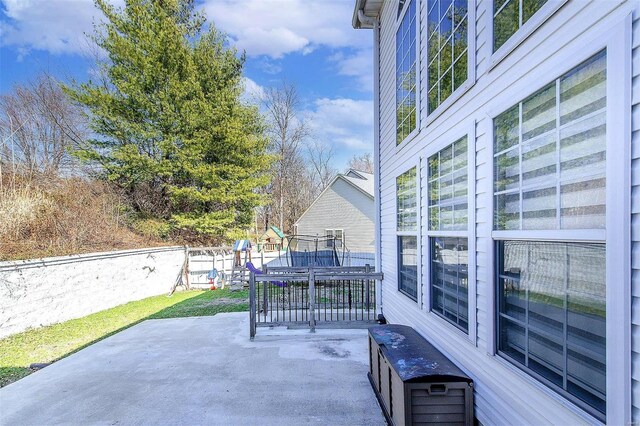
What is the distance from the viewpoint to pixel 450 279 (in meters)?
2.90

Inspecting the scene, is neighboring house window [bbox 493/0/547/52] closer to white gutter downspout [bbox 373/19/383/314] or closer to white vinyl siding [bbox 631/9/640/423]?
white vinyl siding [bbox 631/9/640/423]

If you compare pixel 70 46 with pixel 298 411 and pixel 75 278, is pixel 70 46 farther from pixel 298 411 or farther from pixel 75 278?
pixel 298 411

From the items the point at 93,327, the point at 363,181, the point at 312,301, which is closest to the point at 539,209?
the point at 312,301

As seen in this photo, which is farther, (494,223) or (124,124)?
(124,124)

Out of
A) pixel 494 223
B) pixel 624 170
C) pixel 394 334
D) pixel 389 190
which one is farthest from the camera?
Result: pixel 389 190

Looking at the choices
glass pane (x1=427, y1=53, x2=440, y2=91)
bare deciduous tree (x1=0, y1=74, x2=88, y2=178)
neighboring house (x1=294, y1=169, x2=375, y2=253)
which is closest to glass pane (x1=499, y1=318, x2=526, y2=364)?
glass pane (x1=427, y1=53, x2=440, y2=91)

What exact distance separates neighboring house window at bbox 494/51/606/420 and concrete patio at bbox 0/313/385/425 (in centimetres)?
157

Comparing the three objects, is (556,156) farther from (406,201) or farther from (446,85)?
(406,201)

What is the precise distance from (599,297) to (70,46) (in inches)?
671

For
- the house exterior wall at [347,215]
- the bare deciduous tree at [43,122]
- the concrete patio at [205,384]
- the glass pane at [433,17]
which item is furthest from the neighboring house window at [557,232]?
the bare deciduous tree at [43,122]

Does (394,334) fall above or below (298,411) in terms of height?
above

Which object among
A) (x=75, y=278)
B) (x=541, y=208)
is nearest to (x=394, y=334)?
(x=541, y=208)

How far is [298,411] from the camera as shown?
2844 millimetres

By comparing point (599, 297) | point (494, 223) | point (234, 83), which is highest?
point (234, 83)
